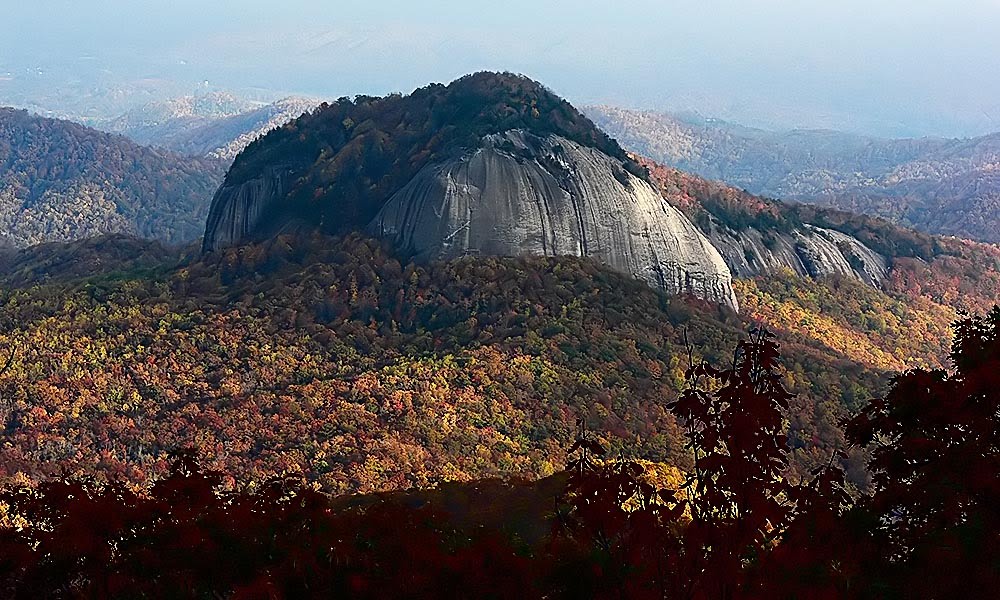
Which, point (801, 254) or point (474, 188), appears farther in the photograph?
point (801, 254)

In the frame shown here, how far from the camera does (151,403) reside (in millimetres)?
52781

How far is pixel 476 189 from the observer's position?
71750mm

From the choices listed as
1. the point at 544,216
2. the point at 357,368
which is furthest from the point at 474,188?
the point at 357,368

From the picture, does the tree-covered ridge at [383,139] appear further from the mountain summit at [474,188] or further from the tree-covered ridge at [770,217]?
the tree-covered ridge at [770,217]

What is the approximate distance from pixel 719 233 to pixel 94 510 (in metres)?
78.7

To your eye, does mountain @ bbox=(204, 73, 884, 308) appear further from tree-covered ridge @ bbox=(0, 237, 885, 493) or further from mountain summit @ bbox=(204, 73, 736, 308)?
tree-covered ridge @ bbox=(0, 237, 885, 493)

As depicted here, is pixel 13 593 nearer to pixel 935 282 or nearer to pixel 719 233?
pixel 719 233

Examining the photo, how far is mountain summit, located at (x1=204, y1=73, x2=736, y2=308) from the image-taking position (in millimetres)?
71625

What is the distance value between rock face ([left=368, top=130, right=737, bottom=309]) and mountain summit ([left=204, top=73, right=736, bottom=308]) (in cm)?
12

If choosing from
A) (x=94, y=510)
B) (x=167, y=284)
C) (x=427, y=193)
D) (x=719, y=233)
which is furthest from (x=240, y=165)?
(x=94, y=510)

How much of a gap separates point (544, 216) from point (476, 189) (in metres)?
6.77

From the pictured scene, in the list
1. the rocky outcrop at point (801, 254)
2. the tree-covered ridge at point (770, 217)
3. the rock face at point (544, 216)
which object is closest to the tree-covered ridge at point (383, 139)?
the rock face at point (544, 216)

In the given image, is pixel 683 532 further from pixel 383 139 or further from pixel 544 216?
pixel 383 139

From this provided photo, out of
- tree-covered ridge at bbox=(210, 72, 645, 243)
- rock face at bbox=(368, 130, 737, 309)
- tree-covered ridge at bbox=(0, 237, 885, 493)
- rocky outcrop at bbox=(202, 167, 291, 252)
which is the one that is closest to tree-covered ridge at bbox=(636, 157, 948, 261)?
tree-covered ridge at bbox=(210, 72, 645, 243)
